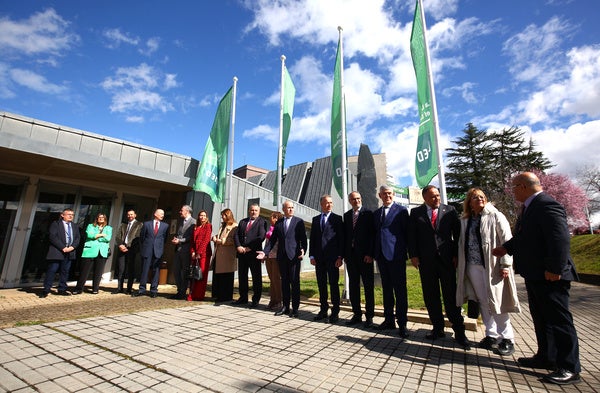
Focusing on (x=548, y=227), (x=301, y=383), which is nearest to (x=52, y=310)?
(x=301, y=383)

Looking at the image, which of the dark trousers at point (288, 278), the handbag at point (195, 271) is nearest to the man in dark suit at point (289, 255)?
the dark trousers at point (288, 278)

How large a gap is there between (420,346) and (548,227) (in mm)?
1844

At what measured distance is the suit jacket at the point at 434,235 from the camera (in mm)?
3652

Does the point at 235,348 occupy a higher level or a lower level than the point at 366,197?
lower

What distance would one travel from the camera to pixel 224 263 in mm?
5828

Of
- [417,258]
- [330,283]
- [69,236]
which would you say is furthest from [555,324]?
[69,236]

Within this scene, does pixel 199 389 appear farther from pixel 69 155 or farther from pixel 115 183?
pixel 115 183

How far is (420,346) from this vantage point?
10.8 feet

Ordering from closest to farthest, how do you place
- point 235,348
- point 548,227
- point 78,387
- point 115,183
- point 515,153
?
point 78,387, point 548,227, point 235,348, point 115,183, point 515,153

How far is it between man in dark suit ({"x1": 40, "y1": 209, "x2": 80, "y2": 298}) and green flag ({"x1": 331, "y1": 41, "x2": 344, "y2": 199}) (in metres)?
5.97

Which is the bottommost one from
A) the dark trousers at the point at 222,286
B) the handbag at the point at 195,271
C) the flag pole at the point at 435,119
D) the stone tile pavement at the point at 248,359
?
the stone tile pavement at the point at 248,359

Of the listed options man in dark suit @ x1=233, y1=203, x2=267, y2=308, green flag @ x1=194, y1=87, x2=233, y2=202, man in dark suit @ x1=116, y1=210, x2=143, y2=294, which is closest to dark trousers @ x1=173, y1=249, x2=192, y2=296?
man in dark suit @ x1=233, y1=203, x2=267, y2=308

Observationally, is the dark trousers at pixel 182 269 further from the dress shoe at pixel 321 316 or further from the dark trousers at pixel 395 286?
the dark trousers at pixel 395 286

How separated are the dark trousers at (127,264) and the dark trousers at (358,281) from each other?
5179mm
